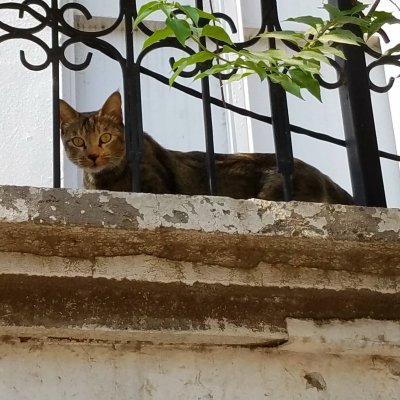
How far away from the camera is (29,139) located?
3.20 m

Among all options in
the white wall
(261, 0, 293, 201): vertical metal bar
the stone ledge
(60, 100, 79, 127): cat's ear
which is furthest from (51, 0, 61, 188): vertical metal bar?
the white wall

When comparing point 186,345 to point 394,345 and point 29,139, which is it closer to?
point 394,345

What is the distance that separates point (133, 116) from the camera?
2080mm

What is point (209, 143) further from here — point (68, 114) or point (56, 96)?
point (68, 114)

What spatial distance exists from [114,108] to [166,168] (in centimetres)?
24

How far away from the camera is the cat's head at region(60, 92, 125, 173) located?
9.31 feet

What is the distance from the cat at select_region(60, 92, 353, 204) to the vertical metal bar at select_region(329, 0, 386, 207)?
530 mm

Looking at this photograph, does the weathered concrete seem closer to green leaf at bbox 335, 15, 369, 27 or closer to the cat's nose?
green leaf at bbox 335, 15, 369, 27

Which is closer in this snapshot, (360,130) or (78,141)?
(360,130)

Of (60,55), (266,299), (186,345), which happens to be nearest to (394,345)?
(266,299)

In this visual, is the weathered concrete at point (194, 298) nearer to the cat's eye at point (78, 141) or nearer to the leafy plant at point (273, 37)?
the leafy plant at point (273, 37)

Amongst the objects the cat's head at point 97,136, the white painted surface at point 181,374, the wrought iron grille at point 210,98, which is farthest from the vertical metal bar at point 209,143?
the cat's head at point 97,136

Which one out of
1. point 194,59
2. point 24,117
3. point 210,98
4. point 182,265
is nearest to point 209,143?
point 210,98

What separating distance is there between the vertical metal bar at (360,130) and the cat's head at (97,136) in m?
0.82
